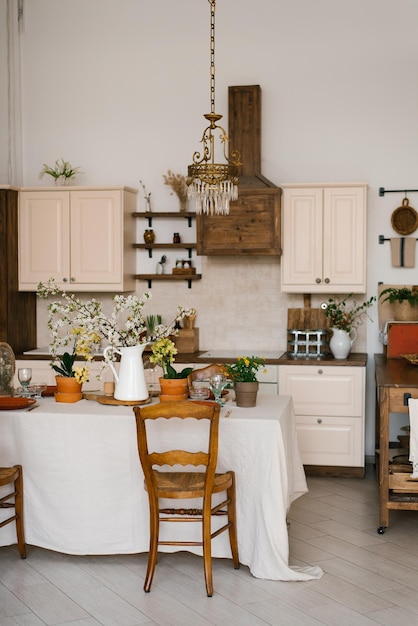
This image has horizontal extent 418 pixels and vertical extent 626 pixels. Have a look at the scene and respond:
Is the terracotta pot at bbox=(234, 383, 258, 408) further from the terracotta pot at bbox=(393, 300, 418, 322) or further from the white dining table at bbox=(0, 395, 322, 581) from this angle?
the terracotta pot at bbox=(393, 300, 418, 322)

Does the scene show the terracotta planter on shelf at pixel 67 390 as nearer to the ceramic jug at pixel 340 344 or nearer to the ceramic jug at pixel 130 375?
the ceramic jug at pixel 130 375

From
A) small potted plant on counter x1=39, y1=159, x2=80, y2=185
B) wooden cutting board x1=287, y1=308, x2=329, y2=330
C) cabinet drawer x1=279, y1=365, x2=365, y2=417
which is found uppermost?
small potted plant on counter x1=39, y1=159, x2=80, y2=185

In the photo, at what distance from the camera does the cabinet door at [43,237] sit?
6.70 m

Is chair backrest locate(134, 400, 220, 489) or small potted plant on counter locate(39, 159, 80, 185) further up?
small potted plant on counter locate(39, 159, 80, 185)

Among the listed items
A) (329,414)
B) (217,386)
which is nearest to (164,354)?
(217,386)

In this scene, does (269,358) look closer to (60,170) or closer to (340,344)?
(340,344)

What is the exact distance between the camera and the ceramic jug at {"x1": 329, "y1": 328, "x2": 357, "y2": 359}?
20.7 ft

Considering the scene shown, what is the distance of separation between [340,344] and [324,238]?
0.82 metres

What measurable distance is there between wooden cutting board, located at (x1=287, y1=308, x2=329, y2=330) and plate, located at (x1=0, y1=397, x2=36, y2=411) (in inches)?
104

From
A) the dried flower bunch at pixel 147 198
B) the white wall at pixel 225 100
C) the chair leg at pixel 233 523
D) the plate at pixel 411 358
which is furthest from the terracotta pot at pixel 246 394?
the dried flower bunch at pixel 147 198

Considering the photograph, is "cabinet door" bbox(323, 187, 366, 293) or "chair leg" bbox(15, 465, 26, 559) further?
"cabinet door" bbox(323, 187, 366, 293)

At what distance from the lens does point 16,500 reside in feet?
14.4

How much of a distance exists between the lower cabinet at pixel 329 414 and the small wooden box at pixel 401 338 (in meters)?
0.33

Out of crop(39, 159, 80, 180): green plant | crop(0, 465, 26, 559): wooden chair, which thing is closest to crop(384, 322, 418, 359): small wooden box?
crop(39, 159, 80, 180): green plant
